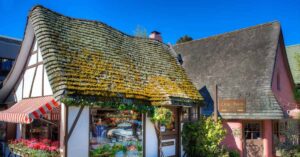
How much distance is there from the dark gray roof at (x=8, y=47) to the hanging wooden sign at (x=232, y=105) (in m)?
23.4

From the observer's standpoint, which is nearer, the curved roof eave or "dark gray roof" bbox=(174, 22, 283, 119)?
the curved roof eave

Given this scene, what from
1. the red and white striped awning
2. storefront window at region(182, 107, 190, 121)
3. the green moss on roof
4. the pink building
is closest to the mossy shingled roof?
the red and white striped awning

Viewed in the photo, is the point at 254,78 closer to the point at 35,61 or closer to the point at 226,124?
the point at 226,124

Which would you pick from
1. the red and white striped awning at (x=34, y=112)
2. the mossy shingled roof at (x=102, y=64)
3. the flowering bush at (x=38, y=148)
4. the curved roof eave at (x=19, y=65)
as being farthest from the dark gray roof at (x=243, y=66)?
the curved roof eave at (x=19, y=65)

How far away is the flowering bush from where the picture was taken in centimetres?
1059

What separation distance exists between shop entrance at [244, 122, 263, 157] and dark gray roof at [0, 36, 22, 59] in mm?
25322

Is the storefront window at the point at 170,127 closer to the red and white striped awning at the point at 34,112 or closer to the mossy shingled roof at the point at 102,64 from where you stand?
the mossy shingled roof at the point at 102,64

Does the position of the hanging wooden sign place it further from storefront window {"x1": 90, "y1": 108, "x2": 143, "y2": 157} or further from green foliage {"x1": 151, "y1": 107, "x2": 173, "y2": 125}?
storefront window {"x1": 90, "y1": 108, "x2": 143, "y2": 157}

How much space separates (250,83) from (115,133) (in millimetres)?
10315

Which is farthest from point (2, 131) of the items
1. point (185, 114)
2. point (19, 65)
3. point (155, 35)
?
point (155, 35)

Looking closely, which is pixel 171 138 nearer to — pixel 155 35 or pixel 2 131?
pixel 2 131

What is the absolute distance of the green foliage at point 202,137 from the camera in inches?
574

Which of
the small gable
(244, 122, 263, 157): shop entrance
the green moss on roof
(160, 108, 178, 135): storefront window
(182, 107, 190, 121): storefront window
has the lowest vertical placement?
(244, 122, 263, 157): shop entrance

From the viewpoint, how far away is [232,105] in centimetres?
1841
